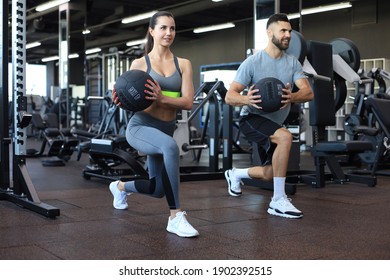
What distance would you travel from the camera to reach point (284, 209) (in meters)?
3.04

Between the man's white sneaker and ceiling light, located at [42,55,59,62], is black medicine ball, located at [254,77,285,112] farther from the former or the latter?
ceiling light, located at [42,55,59,62]

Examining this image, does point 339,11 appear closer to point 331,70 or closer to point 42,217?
point 331,70

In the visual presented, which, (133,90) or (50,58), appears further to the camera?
(50,58)

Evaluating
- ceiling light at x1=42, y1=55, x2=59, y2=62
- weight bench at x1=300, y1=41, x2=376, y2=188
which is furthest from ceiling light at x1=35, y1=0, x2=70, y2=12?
weight bench at x1=300, y1=41, x2=376, y2=188

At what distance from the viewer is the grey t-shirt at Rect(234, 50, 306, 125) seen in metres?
3.19

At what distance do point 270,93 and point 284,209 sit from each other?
28.7 inches

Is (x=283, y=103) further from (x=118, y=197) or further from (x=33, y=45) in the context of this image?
(x=33, y=45)

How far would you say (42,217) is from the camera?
2.98 metres

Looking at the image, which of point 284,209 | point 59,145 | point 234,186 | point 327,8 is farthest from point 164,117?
point 327,8

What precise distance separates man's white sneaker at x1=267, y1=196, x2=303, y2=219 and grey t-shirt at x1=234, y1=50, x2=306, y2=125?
536 mm

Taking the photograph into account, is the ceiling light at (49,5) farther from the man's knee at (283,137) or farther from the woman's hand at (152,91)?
the woman's hand at (152,91)

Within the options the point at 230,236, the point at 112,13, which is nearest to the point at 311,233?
the point at 230,236

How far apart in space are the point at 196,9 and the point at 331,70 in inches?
303

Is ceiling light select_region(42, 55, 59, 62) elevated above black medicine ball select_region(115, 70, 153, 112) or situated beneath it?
elevated above
